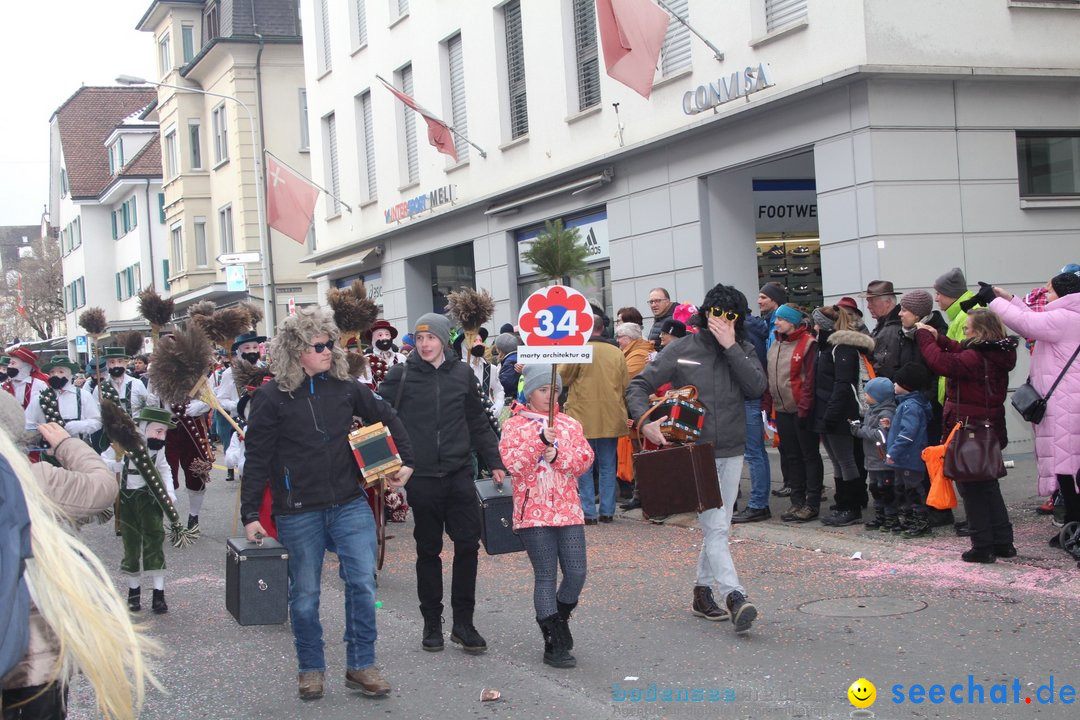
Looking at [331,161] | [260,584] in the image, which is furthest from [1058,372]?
[331,161]

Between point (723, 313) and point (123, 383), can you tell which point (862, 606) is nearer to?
point (723, 313)

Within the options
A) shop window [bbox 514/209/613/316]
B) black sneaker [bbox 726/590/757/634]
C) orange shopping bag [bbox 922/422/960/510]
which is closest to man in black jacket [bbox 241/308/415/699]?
black sneaker [bbox 726/590/757/634]

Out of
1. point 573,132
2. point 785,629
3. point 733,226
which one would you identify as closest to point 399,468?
point 785,629

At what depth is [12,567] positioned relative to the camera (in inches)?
122

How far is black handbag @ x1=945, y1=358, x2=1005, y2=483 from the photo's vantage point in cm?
816

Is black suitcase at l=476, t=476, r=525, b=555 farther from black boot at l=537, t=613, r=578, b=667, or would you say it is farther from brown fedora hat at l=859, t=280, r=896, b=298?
brown fedora hat at l=859, t=280, r=896, b=298

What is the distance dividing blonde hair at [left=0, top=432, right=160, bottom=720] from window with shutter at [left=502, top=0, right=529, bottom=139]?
18415mm

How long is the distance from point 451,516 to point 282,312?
3199 centimetres

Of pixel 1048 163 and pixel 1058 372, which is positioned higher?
pixel 1048 163

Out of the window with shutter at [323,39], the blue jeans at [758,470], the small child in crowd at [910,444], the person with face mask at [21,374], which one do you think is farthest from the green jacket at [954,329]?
the window with shutter at [323,39]

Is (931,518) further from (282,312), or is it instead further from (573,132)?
(282,312)

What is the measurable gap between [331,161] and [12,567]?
28005 millimetres

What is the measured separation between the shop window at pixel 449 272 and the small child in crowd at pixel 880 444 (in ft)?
49.9

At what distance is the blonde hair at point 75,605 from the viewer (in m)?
3.36
